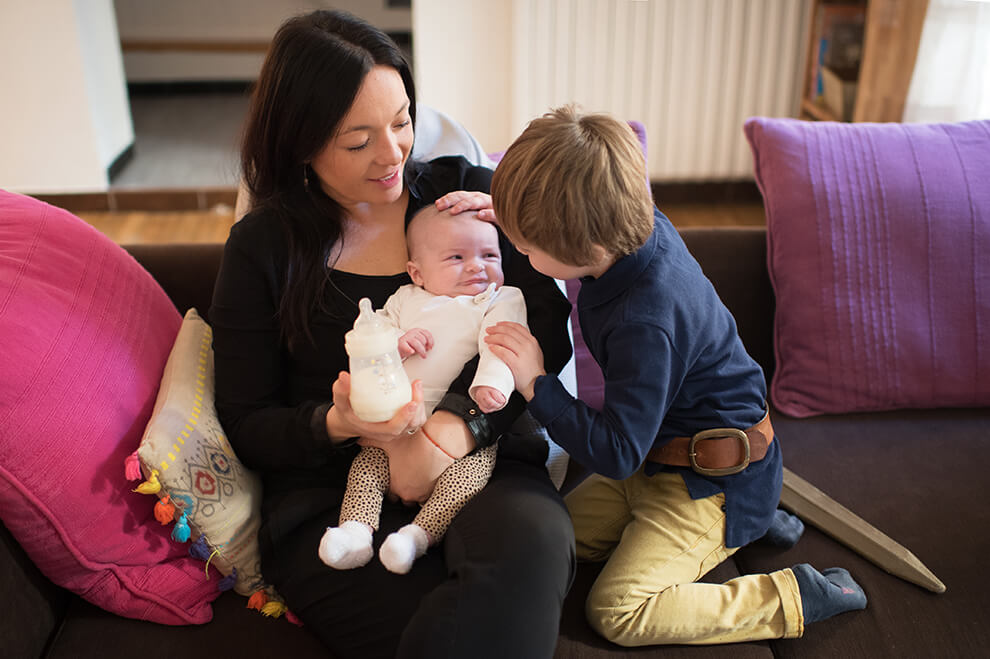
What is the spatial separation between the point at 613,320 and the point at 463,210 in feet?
1.12

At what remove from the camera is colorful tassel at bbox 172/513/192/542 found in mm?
1241

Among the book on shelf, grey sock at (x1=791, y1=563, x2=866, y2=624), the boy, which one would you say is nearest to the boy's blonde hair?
the boy

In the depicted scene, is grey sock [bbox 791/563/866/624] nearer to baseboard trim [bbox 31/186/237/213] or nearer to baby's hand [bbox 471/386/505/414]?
baby's hand [bbox 471/386/505/414]

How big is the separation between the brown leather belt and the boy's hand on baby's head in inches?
10.2

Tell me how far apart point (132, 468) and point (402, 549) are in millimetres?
398

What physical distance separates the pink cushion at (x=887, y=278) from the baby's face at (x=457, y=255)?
71 cm

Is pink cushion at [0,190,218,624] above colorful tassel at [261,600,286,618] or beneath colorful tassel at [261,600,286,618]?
above

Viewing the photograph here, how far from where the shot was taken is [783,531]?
1.44m

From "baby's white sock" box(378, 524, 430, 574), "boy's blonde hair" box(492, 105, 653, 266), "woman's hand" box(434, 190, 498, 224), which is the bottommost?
"baby's white sock" box(378, 524, 430, 574)

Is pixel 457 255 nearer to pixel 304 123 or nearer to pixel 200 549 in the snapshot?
pixel 304 123

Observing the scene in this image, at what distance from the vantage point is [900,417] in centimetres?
173

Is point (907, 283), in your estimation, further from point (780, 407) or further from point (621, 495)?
point (621, 495)

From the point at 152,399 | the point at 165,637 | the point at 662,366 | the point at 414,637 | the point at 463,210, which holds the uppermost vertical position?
the point at 463,210

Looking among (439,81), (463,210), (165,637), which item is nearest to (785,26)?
(439,81)
